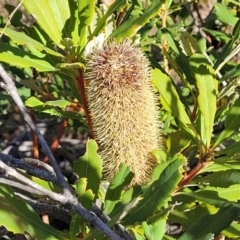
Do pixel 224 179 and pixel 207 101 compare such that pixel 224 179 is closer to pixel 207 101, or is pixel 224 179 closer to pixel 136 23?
pixel 207 101

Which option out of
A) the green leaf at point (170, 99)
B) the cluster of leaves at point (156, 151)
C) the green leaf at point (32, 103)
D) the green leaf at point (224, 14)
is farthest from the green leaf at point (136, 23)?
the green leaf at point (224, 14)

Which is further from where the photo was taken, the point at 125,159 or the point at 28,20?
the point at 28,20

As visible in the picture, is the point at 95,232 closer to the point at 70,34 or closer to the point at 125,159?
the point at 125,159

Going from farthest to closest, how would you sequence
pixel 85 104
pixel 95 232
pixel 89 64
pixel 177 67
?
pixel 177 67, pixel 85 104, pixel 89 64, pixel 95 232

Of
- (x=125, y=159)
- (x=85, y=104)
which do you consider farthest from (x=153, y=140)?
(x=85, y=104)

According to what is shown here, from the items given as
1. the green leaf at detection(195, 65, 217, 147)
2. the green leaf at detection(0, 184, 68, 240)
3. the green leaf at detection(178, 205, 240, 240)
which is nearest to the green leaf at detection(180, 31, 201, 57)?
the green leaf at detection(195, 65, 217, 147)

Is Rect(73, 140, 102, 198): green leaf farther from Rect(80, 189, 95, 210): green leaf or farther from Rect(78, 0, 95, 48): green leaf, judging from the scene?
Rect(78, 0, 95, 48): green leaf

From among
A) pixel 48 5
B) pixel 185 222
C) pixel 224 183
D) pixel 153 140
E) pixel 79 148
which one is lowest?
pixel 79 148
